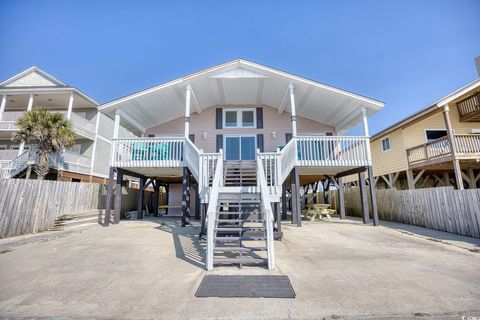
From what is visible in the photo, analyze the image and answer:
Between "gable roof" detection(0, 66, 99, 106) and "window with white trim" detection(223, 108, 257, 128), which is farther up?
"gable roof" detection(0, 66, 99, 106)

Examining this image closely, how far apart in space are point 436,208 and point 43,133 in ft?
62.8

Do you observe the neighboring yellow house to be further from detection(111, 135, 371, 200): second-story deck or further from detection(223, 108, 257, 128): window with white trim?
detection(223, 108, 257, 128): window with white trim

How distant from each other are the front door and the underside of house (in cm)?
6

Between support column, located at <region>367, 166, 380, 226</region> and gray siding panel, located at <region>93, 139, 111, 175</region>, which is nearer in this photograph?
support column, located at <region>367, 166, 380, 226</region>

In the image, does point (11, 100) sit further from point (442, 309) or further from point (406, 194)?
point (406, 194)

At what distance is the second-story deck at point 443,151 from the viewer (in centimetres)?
1083

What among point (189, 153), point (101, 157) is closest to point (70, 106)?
point (101, 157)

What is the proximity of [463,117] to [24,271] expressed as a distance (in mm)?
21885

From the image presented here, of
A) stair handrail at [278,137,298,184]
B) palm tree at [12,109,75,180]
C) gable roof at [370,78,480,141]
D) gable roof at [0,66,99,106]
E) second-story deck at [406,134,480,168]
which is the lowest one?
stair handrail at [278,137,298,184]

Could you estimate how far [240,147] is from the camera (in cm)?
1141

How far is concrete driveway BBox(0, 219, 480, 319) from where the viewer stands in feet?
8.06

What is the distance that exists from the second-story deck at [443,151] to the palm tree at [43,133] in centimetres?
2126

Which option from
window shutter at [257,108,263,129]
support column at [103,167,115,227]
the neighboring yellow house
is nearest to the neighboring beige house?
support column at [103,167,115,227]

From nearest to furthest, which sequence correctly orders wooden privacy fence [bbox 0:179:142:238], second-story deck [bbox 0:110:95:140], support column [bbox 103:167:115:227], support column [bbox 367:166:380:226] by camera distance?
wooden privacy fence [bbox 0:179:142:238] → support column [bbox 367:166:380:226] → support column [bbox 103:167:115:227] → second-story deck [bbox 0:110:95:140]
